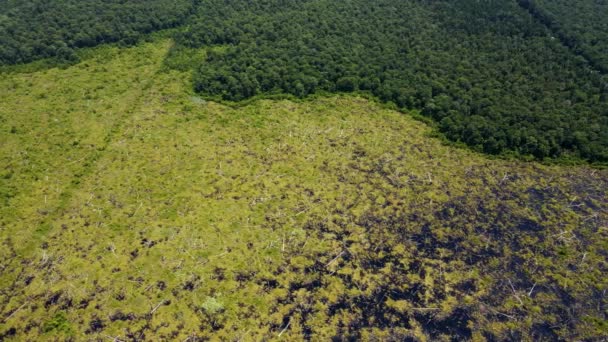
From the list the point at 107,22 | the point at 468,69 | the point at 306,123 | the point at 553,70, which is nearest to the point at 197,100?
the point at 306,123

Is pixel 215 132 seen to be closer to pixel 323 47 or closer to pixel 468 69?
pixel 323 47

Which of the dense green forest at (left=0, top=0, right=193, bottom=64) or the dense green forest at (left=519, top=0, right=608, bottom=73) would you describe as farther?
the dense green forest at (left=0, top=0, right=193, bottom=64)

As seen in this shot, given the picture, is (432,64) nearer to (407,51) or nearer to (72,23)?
(407,51)

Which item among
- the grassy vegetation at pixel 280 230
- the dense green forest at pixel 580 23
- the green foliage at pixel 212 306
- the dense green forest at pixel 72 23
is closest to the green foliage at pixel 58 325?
the grassy vegetation at pixel 280 230

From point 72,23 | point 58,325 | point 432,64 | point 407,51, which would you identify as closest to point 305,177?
point 58,325

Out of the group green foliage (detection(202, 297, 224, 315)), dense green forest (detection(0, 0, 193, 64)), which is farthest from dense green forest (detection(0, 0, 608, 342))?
dense green forest (detection(0, 0, 193, 64))

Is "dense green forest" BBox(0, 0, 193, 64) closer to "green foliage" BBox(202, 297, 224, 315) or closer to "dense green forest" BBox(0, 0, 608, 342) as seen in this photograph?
"dense green forest" BBox(0, 0, 608, 342)

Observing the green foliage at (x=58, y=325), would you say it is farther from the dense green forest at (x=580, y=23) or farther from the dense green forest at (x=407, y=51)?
the dense green forest at (x=580, y=23)
